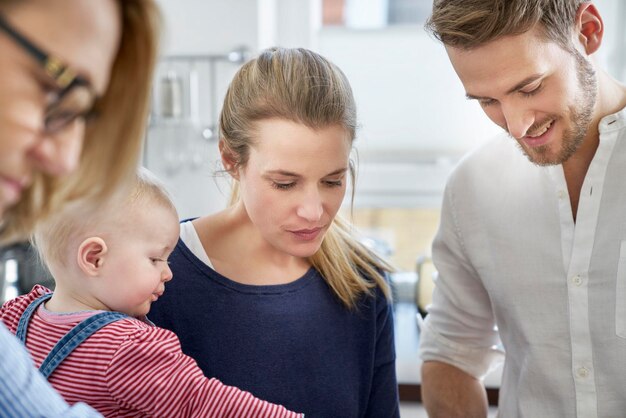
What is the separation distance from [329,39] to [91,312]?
1.93 metres

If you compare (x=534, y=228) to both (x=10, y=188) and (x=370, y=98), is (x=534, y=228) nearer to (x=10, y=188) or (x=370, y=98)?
(x=10, y=188)

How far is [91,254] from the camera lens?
1132 mm

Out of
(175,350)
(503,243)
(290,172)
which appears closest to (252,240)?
(290,172)

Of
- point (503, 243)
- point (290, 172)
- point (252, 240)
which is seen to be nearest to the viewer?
point (290, 172)

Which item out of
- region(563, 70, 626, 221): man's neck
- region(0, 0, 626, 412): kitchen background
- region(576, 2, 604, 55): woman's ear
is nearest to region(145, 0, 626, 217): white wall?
region(0, 0, 626, 412): kitchen background

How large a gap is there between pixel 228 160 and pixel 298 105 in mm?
196

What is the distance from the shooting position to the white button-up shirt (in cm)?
147

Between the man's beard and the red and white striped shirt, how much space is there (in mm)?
696

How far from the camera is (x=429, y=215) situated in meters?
2.90

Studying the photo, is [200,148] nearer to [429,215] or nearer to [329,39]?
[329,39]

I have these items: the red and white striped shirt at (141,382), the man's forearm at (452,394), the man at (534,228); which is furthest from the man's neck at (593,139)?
the red and white striped shirt at (141,382)

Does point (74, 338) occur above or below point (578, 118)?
Result: below

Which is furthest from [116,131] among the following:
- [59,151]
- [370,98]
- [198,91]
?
[370,98]

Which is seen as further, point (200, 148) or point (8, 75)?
point (200, 148)
